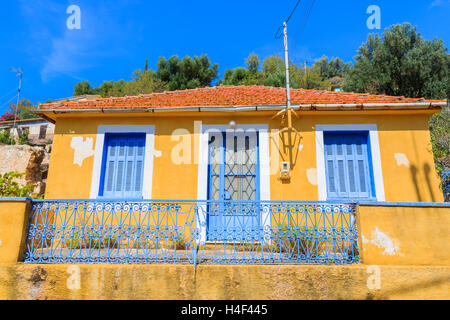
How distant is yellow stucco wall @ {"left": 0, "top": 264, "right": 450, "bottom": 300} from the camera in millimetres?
4266

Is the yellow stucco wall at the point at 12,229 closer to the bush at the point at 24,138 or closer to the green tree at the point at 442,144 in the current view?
the green tree at the point at 442,144

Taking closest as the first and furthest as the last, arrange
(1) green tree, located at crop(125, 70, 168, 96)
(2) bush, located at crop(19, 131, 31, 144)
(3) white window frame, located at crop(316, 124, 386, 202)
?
(3) white window frame, located at crop(316, 124, 386, 202), (2) bush, located at crop(19, 131, 31, 144), (1) green tree, located at crop(125, 70, 168, 96)

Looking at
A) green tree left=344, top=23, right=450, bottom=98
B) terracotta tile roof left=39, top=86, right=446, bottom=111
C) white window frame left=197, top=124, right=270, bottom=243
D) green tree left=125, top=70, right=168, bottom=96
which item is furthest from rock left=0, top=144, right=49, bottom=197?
green tree left=344, top=23, right=450, bottom=98

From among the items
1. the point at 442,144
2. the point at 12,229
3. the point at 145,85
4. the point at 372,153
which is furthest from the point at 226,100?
the point at 145,85

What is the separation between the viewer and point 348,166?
6.85 meters

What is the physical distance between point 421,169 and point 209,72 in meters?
19.9

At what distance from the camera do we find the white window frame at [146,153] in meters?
6.80

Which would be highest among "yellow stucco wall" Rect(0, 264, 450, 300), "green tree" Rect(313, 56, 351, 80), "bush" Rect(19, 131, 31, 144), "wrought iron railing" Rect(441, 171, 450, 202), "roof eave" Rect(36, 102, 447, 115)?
"green tree" Rect(313, 56, 351, 80)

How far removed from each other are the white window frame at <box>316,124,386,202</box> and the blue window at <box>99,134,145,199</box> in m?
4.12

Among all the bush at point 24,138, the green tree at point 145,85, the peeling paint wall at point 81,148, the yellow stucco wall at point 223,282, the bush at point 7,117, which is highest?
the green tree at point 145,85

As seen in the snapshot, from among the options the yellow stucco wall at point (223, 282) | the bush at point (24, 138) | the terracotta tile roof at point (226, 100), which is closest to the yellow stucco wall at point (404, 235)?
the yellow stucco wall at point (223, 282)

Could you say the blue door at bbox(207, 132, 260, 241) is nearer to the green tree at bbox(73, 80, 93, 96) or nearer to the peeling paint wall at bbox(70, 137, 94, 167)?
the peeling paint wall at bbox(70, 137, 94, 167)

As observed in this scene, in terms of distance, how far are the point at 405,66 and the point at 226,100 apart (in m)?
15.1

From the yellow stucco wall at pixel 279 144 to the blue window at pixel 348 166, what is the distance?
1.07 ft
